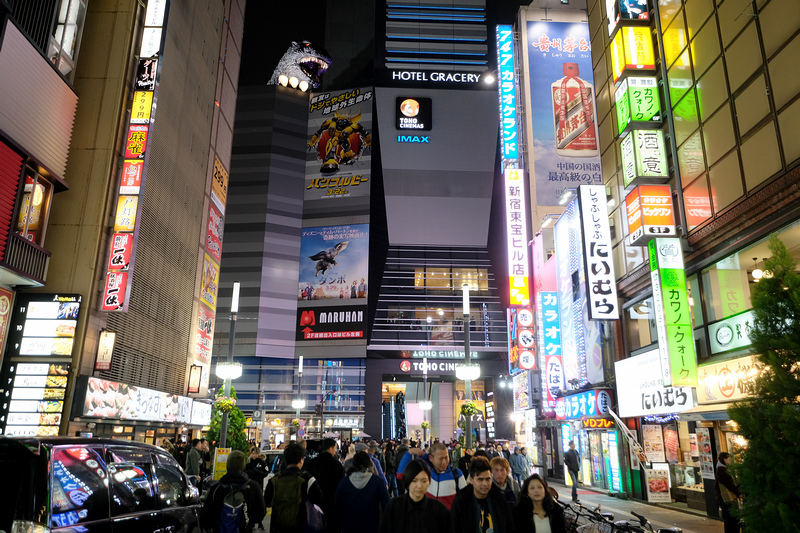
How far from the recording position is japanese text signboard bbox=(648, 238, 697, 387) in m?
15.0

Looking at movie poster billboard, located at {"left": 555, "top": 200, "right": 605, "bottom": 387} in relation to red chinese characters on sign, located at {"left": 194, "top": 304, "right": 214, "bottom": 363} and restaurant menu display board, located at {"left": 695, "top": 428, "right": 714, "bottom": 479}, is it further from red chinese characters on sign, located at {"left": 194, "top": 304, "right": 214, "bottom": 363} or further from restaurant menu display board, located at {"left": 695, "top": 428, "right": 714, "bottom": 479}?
red chinese characters on sign, located at {"left": 194, "top": 304, "right": 214, "bottom": 363}

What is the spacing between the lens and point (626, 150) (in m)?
18.0

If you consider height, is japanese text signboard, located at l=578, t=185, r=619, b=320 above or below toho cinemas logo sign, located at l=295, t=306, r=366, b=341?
below

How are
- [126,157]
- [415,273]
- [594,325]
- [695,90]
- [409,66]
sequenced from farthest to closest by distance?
[409,66] → [415,273] → [594,325] → [126,157] → [695,90]

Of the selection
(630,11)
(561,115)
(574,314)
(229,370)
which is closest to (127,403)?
(229,370)

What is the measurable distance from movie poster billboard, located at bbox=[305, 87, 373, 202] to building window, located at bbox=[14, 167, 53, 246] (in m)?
48.2

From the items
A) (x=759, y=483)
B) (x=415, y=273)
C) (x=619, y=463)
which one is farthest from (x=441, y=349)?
(x=759, y=483)

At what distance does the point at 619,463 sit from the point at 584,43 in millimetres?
28396

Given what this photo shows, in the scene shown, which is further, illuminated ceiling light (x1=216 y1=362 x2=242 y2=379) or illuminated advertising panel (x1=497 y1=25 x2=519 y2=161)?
illuminated advertising panel (x1=497 y1=25 x2=519 y2=161)

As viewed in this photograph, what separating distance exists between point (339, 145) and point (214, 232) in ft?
118

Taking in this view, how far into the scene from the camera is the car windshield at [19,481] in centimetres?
482

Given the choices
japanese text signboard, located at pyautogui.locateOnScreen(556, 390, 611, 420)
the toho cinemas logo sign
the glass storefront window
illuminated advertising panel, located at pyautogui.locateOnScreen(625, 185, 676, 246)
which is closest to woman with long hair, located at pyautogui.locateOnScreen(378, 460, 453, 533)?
illuminated advertising panel, located at pyautogui.locateOnScreen(625, 185, 676, 246)

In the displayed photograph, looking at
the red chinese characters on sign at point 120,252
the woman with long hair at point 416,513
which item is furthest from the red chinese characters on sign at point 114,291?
the woman with long hair at point 416,513

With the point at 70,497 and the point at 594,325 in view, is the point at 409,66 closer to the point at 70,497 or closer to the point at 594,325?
the point at 594,325
